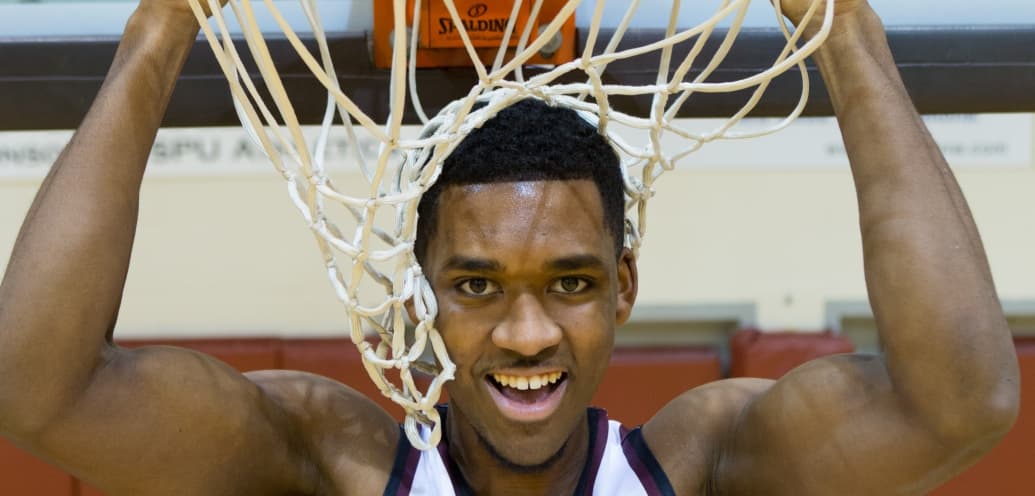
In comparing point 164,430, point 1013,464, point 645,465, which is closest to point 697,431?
point 645,465

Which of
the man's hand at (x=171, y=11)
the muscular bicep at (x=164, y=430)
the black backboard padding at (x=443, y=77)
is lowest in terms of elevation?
the muscular bicep at (x=164, y=430)

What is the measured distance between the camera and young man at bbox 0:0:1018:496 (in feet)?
5.08

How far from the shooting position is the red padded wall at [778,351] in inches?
121

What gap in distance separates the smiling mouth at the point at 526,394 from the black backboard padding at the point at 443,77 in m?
0.37

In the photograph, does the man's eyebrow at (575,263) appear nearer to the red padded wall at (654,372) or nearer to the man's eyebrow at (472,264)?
the man's eyebrow at (472,264)

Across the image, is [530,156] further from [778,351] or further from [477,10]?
[778,351]

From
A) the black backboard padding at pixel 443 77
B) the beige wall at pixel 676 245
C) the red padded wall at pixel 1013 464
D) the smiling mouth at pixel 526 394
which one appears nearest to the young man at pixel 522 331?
the smiling mouth at pixel 526 394

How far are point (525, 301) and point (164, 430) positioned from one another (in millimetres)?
448

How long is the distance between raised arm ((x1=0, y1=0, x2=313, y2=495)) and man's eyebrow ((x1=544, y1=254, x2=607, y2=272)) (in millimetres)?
420

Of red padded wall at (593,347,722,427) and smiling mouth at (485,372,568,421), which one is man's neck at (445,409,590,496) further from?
red padded wall at (593,347,722,427)

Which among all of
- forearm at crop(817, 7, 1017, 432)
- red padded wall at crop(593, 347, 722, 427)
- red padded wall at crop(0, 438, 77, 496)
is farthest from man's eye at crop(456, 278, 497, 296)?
red padded wall at crop(0, 438, 77, 496)

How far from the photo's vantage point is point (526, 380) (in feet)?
5.37

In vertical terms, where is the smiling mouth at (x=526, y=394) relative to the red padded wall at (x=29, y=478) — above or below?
above

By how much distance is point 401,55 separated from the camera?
4.73ft
